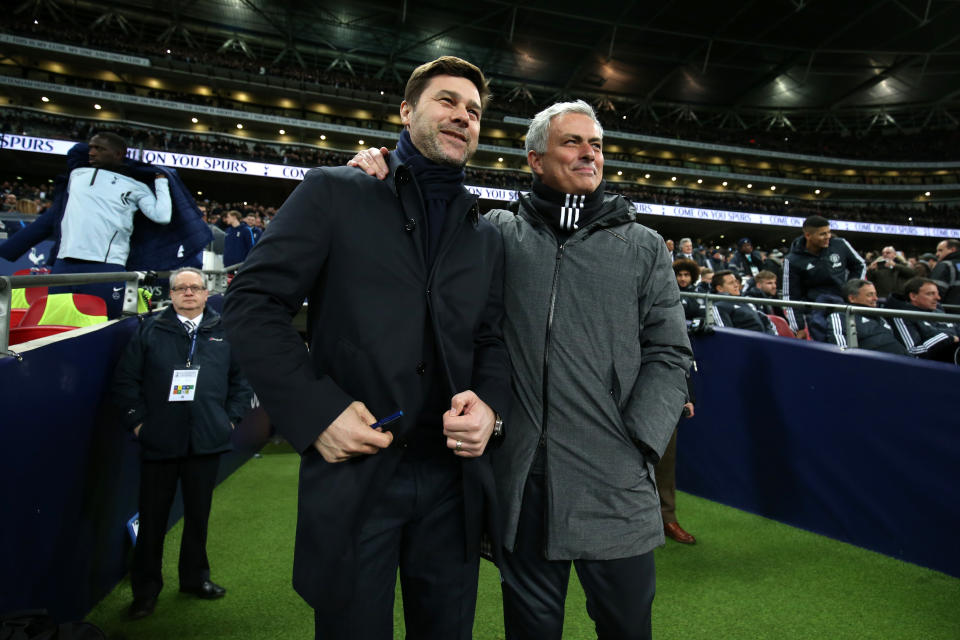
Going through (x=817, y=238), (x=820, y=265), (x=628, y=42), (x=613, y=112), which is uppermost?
(x=628, y=42)

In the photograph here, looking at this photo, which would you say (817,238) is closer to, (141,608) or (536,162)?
(536,162)

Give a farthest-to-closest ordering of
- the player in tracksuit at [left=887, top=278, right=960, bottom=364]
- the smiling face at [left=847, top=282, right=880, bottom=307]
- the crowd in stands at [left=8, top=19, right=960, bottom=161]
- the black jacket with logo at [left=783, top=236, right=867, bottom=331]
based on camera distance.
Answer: the crowd in stands at [left=8, top=19, right=960, bottom=161], the black jacket with logo at [left=783, top=236, right=867, bottom=331], the smiling face at [left=847, top=282, right=880, bottom=307], the player in tracksuit at [left=887, top=278, right=960, bottom=364]

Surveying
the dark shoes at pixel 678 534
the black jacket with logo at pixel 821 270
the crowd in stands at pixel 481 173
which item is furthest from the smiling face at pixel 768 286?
the crowd in stands at pixel 481 173

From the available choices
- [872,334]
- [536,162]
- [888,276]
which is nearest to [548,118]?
[536,162]

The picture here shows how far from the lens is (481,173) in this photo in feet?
87.9

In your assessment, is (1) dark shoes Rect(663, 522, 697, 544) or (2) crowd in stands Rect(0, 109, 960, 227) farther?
(2) crowd in stands Rect(0, 109, 960, 227)

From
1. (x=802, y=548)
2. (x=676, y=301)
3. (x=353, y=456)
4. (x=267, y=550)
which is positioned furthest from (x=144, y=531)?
(x=802, y=548)

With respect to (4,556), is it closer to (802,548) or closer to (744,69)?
(802,548)

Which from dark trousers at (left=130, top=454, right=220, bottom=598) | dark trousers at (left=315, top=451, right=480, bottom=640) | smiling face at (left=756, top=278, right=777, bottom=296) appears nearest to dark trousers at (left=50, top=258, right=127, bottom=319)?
dark trousers at (left=130, top=454, right=220, bottom=598)

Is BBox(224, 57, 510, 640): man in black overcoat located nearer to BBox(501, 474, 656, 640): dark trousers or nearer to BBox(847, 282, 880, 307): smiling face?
BBox(501, 474, 656, 640): dark trousers

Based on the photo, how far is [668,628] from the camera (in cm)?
226

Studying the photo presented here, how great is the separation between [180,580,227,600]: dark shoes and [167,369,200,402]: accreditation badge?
0.92m

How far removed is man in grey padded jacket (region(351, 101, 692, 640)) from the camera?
1.31m

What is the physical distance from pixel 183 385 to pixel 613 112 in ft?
114
